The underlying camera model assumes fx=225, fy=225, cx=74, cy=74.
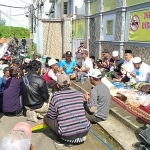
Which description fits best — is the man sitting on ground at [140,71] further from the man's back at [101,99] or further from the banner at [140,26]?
the man's back at [101,99]

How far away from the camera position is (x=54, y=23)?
715 inches

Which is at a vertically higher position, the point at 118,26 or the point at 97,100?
the point at 118,26

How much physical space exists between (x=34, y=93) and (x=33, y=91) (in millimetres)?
55

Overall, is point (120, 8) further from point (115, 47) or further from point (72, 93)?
point (72, 93)

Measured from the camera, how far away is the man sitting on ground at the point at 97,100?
4.78 m

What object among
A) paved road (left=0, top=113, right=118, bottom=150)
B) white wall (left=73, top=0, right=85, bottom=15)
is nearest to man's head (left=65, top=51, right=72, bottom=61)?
paved road (left=0, top=113, right=118, bottom=150)

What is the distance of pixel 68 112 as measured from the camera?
403 centimetres

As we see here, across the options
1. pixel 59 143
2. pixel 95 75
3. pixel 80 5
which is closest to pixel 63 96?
pixel 59 143

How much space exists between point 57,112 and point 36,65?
180cm

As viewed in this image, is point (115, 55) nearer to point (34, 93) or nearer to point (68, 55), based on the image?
point (68, 55)

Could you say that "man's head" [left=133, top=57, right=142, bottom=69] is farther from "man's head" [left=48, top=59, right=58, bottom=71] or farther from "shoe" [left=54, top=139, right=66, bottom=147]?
"shoe" [left=54, top=139, right=66, bottom=147]

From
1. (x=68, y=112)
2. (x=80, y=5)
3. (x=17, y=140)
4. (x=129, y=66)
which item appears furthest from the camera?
(x=80, y=5)

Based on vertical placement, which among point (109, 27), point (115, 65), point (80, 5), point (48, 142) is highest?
point (80, 5)

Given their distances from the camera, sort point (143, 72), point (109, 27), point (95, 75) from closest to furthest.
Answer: point (95, 75)
point (143, 72)
point (109, 27)
